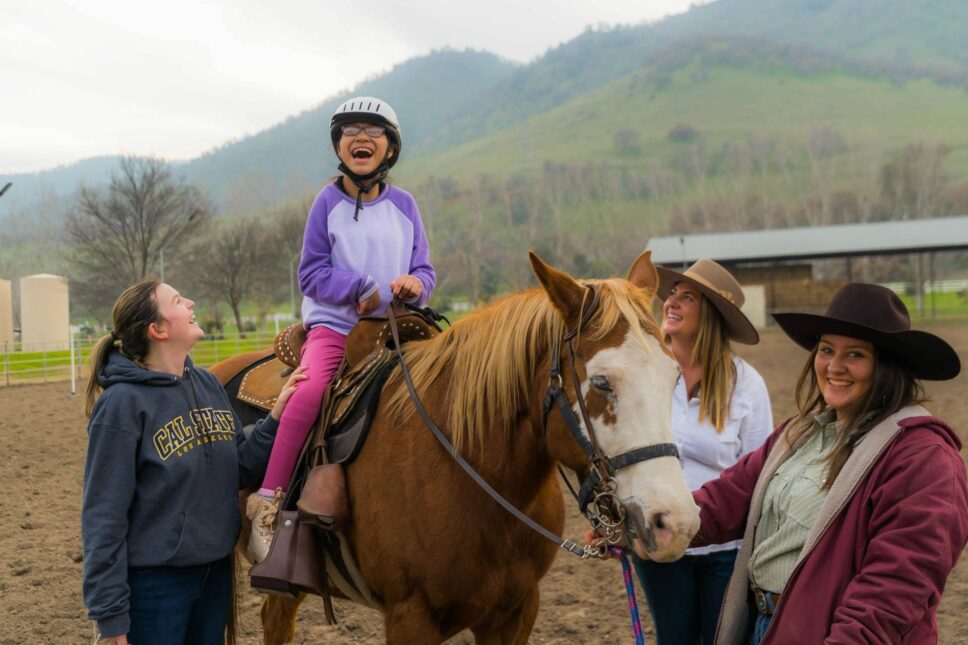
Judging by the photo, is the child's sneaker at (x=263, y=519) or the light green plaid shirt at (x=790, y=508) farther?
the child's sneaker at (x=263, y=519)

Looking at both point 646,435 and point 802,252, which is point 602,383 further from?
point 802,252

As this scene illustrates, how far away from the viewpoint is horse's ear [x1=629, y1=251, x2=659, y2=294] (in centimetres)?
268

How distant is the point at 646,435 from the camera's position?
208 cm

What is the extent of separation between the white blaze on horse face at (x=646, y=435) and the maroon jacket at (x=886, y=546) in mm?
346

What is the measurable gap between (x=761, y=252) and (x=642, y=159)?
82.0 m

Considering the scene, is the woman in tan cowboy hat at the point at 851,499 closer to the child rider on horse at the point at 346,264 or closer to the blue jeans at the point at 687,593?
the blue jeans at the point at 687,593

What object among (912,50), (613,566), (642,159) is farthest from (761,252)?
(912,50)

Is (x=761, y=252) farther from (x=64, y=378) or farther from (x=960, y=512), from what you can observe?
(x=960, y=512)

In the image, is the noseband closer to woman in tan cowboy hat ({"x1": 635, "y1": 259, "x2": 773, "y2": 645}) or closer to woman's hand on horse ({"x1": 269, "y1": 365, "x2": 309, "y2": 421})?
woman in tan cowboy hat ({"x1": 635, "y1": 259, "x2": 773, "y2": 645})

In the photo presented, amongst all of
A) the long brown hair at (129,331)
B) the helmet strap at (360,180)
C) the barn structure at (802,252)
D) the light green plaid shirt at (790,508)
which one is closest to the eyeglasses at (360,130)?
the helmet strap at (360,180)

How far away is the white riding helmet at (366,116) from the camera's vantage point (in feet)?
10.7

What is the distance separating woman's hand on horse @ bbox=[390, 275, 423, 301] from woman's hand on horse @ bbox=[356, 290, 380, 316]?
76mm

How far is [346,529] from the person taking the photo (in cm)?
285

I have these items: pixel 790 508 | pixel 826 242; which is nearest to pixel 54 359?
pixel 790 508
